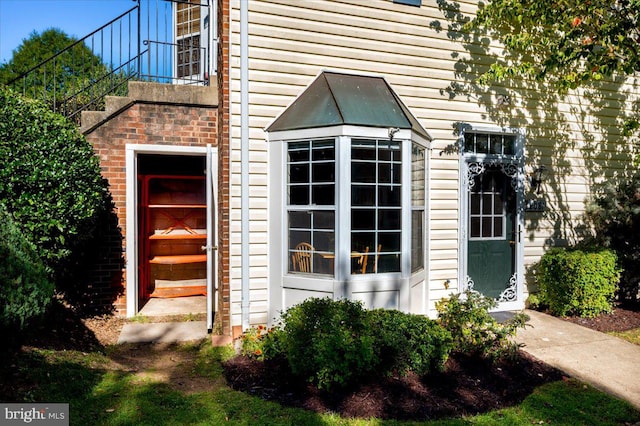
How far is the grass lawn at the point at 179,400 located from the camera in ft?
11.7

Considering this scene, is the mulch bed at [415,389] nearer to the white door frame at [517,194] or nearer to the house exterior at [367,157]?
the house exterior at [367,157]

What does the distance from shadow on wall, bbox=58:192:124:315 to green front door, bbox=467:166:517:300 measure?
5.08 m

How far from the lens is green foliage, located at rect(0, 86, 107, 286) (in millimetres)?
4672

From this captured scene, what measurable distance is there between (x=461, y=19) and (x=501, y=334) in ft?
14.5

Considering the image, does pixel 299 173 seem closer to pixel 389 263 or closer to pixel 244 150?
pixel 244 150

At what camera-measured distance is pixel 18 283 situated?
11.2ft

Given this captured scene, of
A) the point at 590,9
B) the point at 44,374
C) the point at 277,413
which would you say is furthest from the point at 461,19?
the point at 44,374

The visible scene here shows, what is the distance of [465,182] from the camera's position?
6.68m

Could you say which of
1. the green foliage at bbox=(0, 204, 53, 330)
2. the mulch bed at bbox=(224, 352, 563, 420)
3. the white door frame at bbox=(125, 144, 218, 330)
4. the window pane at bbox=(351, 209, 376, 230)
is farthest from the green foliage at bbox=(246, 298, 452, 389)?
the white door frame at bbox=(125, 144, 218, 330)

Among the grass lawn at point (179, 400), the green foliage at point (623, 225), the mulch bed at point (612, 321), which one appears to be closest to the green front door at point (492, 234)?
the mulch bed at point (612, 321)

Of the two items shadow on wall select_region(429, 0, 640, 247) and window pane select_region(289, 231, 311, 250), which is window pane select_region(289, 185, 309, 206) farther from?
shadow on wall select_region(429, 0, 640, 247)

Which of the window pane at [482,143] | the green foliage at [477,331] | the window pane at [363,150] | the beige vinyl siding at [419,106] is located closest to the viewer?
the green foliage at [477,331]

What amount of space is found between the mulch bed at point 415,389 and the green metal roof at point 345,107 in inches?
107

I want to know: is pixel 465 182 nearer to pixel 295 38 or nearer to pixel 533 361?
pixel 533 361
